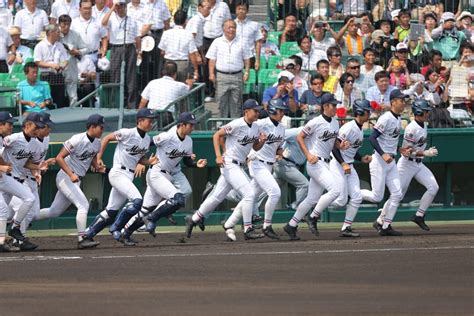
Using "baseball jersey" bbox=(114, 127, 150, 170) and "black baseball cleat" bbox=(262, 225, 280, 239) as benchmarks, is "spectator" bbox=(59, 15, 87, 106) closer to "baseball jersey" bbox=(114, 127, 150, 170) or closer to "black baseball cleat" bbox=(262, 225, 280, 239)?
"baseball jersey" bbox=(114, 127, 150, 170)

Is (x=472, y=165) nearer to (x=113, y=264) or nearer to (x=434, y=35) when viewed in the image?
(x=434, y=35)

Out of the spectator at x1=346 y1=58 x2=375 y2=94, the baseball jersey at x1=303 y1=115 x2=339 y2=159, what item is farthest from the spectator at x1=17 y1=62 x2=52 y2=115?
the spectator at x1=346 y1=58 x2=375 y2=94

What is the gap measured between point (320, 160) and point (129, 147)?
8.53 ft

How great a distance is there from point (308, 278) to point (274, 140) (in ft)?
15.5

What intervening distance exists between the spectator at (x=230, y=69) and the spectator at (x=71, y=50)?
6.91ft

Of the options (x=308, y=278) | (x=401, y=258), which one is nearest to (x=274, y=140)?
(x=401, y=258)

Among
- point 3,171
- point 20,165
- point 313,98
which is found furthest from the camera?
point 313,98

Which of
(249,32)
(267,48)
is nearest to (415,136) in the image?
(249,32)

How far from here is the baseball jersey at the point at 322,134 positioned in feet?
56.4

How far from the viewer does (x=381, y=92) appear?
63.8 feet

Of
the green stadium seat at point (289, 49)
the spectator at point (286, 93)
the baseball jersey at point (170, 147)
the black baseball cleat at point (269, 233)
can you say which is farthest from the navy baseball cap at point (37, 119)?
the green stadium seat at point (289, 49)

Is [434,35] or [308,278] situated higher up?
[434,35]

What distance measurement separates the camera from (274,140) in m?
17.1

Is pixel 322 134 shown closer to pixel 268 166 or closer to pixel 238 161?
pixel 268 166
